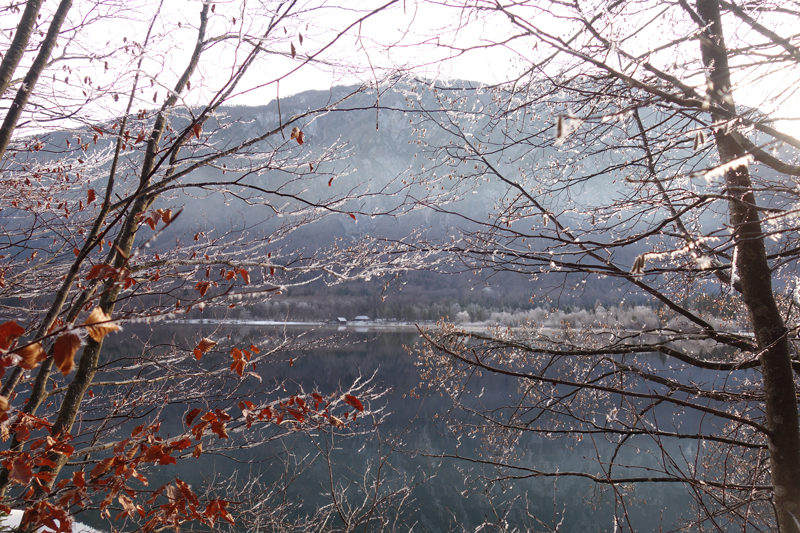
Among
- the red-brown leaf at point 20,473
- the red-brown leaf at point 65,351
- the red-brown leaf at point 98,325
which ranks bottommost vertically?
the red-brown leaf at point 20,473

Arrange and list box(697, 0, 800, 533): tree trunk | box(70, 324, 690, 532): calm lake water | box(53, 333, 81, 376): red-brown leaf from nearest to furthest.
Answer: box(53, 333, 81, 376): red-brown leaf, box(697, 0, 800, 533): tree trunk, box(70, 324, 690, 532): calm lake water

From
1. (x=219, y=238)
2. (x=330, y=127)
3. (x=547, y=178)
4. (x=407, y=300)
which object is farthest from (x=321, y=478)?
(x=330, y=127)

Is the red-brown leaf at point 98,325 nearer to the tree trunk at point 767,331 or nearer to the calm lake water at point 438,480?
the tree trunk at point 767,331

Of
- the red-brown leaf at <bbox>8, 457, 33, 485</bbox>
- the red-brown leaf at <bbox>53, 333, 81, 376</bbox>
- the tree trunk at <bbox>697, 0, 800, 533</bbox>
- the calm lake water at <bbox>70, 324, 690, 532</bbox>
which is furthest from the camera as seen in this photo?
the calm lake water at <bbox>70, 324, 690, 532</bbox>

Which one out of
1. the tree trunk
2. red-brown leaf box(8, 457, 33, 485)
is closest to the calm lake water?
the tree trunk

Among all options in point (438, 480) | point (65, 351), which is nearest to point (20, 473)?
point (65, 351)

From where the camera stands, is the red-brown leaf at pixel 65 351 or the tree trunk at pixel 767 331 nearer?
the red-brown leaf at pixel 65 351

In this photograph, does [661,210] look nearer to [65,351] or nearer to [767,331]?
[767,331]

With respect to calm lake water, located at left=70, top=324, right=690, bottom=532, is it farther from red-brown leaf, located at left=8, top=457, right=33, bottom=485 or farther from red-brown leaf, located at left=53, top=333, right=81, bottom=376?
red-brown leaf, located at left=53, top=333, right=81, bottom=376

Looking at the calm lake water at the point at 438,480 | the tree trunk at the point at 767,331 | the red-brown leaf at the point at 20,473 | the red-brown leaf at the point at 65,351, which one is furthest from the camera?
the calm lake water at the point at 438,480

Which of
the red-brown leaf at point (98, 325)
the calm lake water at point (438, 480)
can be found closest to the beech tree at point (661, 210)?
the red-brown leaf at point (98, 325)

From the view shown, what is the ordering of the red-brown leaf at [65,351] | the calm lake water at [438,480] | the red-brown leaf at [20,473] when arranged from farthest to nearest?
the calm lake water at [438,480] < the red-brown leaf at [20,473] < the red-brown leaf at [65,351]

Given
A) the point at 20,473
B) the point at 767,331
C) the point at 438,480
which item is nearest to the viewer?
the point at 20,473

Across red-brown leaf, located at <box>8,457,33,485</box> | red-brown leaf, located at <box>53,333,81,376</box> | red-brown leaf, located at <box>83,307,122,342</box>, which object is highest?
red-brown leaf, located at <box>83,307,122,342</box>
